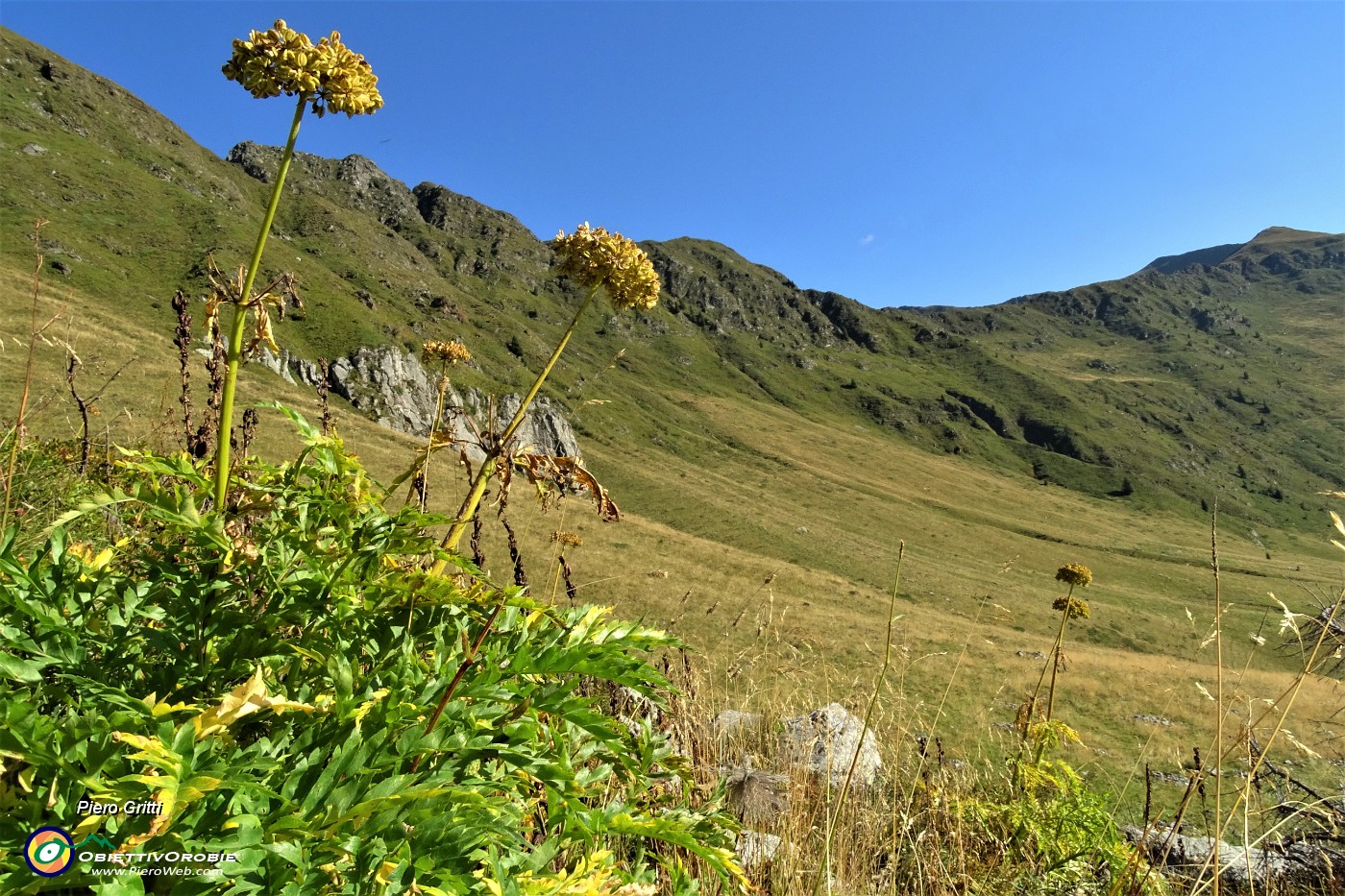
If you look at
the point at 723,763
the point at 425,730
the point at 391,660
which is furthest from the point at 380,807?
the point at 723,763

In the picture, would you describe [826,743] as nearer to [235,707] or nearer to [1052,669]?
[1052,669]

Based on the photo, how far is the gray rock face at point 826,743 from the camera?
4.41 metres

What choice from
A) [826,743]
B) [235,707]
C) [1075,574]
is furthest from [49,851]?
[1075,574]

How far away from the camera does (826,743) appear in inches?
227

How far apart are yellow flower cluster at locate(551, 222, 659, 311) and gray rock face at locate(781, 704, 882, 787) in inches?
98.3

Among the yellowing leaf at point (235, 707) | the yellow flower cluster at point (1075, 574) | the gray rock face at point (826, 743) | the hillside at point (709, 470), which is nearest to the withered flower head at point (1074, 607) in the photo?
the yellow flower cluster at point (1075, 574)

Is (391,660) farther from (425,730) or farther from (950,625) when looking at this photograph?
(950,625)

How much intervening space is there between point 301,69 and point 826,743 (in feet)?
19.6

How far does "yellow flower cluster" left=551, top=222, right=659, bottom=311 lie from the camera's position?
344 cm

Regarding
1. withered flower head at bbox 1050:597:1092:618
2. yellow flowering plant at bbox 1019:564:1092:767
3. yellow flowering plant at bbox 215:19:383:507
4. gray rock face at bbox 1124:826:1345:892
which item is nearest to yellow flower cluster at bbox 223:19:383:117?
yellow flowering plant at bbox 215:19:383:507

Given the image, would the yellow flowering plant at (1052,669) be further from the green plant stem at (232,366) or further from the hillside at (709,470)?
the green plant stem at (232,366)

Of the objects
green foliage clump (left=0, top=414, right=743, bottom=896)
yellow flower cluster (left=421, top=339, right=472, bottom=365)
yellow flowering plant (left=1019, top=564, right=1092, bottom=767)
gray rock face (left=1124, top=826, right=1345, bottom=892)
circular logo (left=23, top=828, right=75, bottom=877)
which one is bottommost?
gray rock face (left=1124, top=826, right=1345, bottom=892)

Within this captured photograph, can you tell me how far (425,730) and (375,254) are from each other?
195110mm

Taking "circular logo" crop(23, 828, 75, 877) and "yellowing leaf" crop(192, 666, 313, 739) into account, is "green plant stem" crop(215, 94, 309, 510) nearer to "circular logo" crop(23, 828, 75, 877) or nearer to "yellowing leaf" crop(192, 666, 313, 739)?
"yellowing leaf" crop(192, 666, 313, 739)
